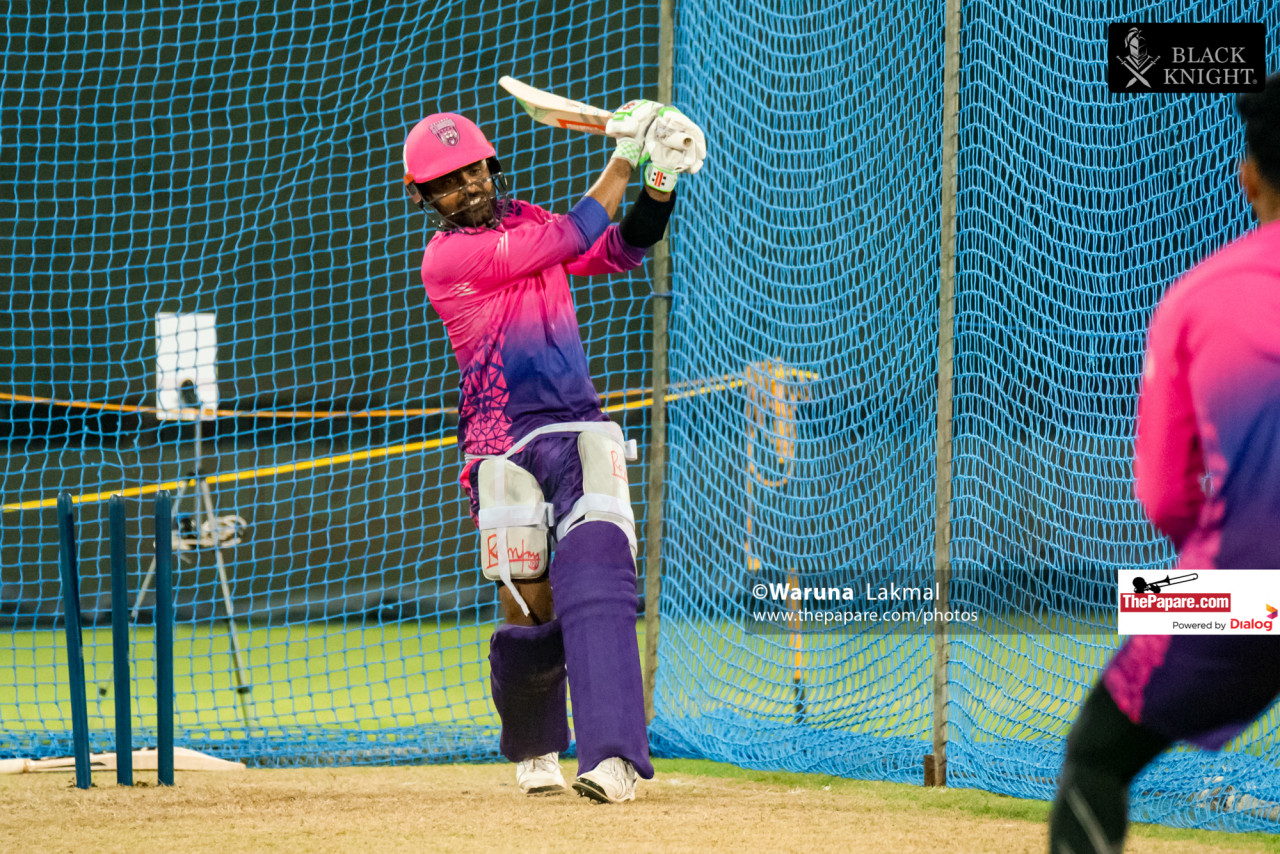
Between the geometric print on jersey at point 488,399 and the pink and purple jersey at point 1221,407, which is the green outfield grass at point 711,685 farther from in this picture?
the pink and purple jersey at point 1221,407

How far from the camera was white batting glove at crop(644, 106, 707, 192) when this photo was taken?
3.54m

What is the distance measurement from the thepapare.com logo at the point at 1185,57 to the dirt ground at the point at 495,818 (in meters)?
1.88

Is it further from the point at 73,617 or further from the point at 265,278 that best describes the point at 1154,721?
the point at 265,278

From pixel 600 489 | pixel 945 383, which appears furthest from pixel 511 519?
pixel 945 383

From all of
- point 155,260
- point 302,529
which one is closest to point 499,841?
point 302,529

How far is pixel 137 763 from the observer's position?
4.22m

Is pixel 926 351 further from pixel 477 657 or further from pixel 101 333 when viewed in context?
pixel 101 333

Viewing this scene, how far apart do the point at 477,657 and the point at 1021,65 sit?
3.87 metres

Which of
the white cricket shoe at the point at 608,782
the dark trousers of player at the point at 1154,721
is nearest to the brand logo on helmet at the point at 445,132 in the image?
the white cricket shoe at the point at 608,782

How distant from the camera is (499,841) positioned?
2973 mm

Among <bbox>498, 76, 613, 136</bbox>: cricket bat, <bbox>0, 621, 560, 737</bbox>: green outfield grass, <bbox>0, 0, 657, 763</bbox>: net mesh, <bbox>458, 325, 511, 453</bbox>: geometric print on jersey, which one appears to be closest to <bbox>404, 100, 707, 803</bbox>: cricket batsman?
<bbox>458, 325, 511, 453</bbox>: geometric print on jersey

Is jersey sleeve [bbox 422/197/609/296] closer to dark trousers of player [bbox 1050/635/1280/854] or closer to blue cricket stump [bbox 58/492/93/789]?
blue cricket stump [bbox 58/492/93/789]

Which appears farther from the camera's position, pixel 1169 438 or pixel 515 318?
pixel 515 318

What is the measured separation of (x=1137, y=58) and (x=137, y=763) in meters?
3.62
